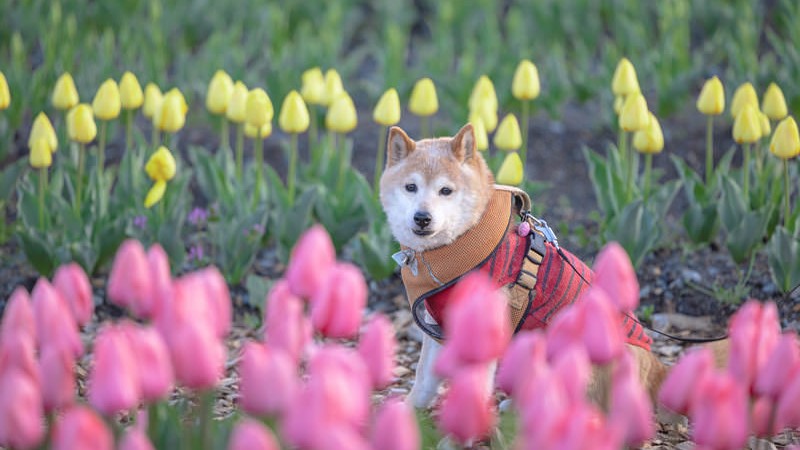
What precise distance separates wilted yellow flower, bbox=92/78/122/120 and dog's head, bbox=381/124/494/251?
4.85 feet

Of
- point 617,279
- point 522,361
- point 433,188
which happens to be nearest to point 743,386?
point 617,279

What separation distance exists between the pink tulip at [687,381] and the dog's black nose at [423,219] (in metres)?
1.51

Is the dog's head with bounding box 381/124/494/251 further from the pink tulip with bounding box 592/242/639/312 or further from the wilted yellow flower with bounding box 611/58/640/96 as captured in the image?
the pink tulip with bounding box 592/242/639/312

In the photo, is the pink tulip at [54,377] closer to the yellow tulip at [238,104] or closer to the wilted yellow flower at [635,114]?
the yellow tulip at [238,104]

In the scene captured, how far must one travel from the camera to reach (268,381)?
1679 mm

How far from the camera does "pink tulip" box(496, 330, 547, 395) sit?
1.78 metres

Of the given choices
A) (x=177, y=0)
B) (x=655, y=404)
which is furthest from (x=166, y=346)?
(x=177, y=0)

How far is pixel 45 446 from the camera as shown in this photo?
6.49 ft

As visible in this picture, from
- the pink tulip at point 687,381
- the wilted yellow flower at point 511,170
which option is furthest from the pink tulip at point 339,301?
the wilted yellow flower at point 511,170

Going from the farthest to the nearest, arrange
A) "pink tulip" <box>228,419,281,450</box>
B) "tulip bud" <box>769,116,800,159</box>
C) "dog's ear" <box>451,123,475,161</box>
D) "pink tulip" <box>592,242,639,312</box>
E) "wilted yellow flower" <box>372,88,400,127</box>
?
"wilted yellow flower" <box>372,88,400,127</box>, "tulip bud" <box>769,116,800,159</box>, "dog's ear" <box>451,123,475,161</box>, "pink tulip" <box>592,242,639,312</box>, "pink tulip" <box>228,419,281,450</box>

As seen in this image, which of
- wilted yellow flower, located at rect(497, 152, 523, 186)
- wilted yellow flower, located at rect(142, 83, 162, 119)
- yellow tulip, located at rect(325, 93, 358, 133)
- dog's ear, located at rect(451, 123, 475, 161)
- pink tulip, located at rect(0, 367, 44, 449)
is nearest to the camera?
pink tulip, located at rect(0, 367, 44, 449)

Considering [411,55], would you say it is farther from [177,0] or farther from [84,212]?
[84,212]

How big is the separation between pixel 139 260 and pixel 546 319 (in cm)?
172

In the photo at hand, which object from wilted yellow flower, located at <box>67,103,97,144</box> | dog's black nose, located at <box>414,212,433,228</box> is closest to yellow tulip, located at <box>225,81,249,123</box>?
wilted yellow flower, located at <box>67,103,97,144</box>
